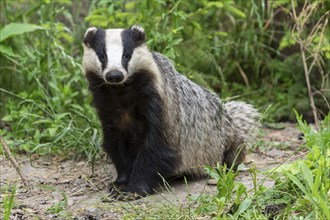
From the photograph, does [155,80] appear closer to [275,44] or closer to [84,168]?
[84,168]

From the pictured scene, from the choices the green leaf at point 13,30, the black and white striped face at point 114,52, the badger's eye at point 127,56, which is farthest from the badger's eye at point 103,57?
the green leaf at point 13,30

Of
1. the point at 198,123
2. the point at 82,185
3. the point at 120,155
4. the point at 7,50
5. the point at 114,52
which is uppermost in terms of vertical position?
the point at 114,52

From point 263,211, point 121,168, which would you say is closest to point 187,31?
point 121,168

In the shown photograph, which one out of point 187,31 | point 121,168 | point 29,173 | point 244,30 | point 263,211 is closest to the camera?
point 263,211

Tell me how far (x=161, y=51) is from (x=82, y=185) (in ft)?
5.11

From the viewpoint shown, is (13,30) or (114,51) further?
(13,30)

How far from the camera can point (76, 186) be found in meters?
5.06

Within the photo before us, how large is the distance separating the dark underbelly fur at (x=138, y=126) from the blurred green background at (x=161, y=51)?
0.64 meters

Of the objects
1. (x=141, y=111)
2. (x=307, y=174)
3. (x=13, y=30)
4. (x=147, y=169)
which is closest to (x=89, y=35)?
(x=141, y=111)

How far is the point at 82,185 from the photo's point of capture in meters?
5.07

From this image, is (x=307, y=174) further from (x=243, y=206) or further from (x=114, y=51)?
(x=114, y=51)

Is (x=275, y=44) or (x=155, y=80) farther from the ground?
(x=155, y=80)

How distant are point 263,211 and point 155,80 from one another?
1.35 m

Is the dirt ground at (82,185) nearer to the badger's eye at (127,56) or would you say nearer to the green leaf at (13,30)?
the badger's eye at (127,56)
